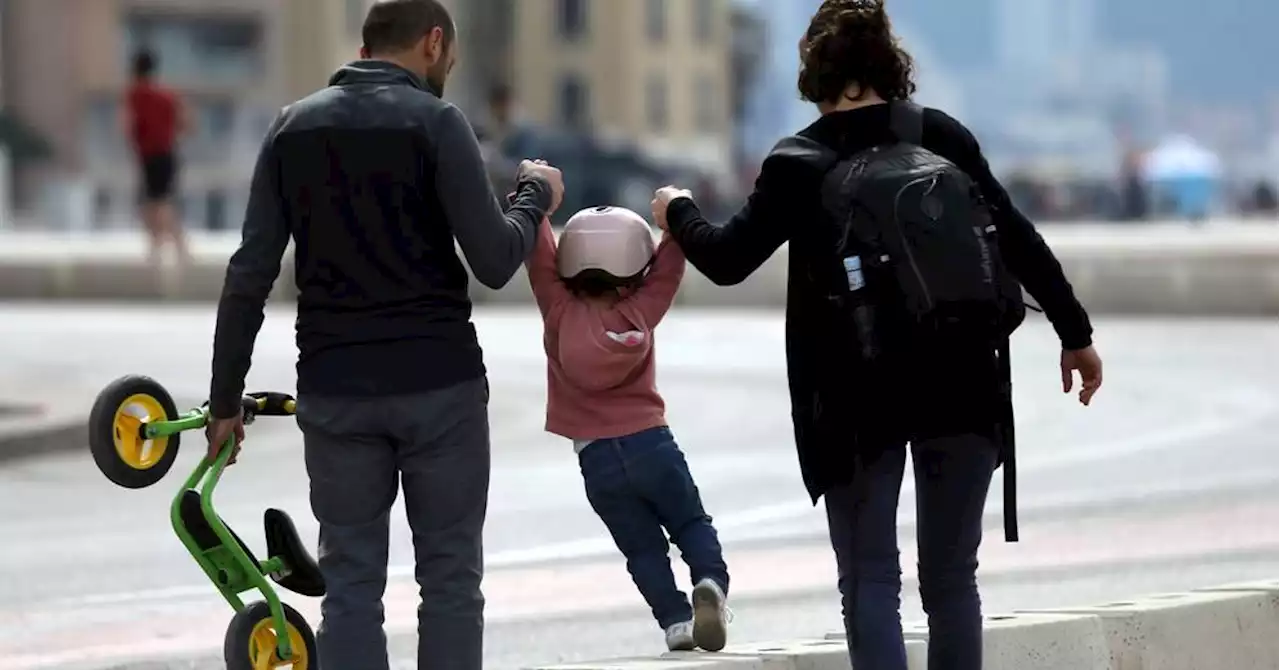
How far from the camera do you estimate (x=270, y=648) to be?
6418 millimetres

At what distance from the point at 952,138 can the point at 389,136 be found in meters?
1.10

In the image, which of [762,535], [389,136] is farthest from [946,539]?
[762,535]

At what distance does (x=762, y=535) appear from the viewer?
10.9 meters

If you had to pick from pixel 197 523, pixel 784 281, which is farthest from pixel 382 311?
pixel 784 281

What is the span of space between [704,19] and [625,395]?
108775 mm

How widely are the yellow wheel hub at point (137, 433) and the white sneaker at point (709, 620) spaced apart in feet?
3.94

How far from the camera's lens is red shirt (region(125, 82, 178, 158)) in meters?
25.8

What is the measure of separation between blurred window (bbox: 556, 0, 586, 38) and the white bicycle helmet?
102503mm

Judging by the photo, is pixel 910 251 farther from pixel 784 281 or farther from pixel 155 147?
pixel 155 147

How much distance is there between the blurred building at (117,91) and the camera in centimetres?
9062

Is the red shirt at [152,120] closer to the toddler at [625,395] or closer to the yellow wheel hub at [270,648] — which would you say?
the toddler at [625,395]

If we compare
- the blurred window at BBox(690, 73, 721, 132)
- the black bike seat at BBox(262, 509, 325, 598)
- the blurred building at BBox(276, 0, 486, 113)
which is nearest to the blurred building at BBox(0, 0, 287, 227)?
the blurred building at BBox(276, 0, 486, 113)

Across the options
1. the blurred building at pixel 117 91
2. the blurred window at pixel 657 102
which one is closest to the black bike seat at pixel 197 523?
the blurred building at pixel 117 91

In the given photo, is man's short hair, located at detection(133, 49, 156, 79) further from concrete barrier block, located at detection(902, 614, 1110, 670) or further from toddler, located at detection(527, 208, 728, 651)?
concrete barrier block, located at detection(902, 614, 1110, 670)
